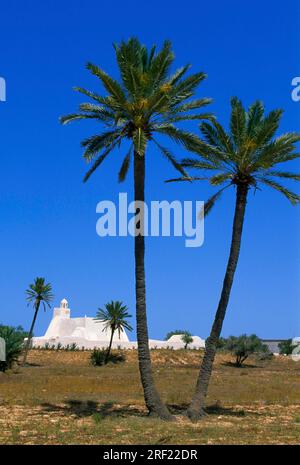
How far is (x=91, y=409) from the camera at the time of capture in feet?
68.7

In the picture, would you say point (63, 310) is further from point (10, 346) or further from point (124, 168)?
point (124, 168)

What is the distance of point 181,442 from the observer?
1367 centimetres

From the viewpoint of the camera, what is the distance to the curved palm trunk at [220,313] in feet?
63.7

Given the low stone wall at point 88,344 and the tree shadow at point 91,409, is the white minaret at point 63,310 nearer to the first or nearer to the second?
the low stone wall at point 88,344

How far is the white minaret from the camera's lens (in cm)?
10419

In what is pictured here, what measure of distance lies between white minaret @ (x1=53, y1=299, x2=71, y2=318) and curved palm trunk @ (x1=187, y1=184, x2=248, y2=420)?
86118 millimetres

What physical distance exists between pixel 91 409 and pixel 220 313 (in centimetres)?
590

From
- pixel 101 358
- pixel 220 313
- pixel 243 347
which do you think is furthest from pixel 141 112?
pixel 243 347

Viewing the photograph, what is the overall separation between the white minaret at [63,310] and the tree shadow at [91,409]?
8241 cm

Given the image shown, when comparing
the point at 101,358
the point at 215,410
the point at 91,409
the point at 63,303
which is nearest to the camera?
the point at 91,409

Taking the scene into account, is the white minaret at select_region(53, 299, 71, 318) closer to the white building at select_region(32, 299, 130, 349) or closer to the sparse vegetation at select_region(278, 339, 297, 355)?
the white building at select_region(32, 299, 130, 349)

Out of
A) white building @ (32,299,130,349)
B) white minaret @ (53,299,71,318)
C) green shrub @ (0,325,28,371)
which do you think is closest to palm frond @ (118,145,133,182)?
green shrub @ (0,325,28,371)
